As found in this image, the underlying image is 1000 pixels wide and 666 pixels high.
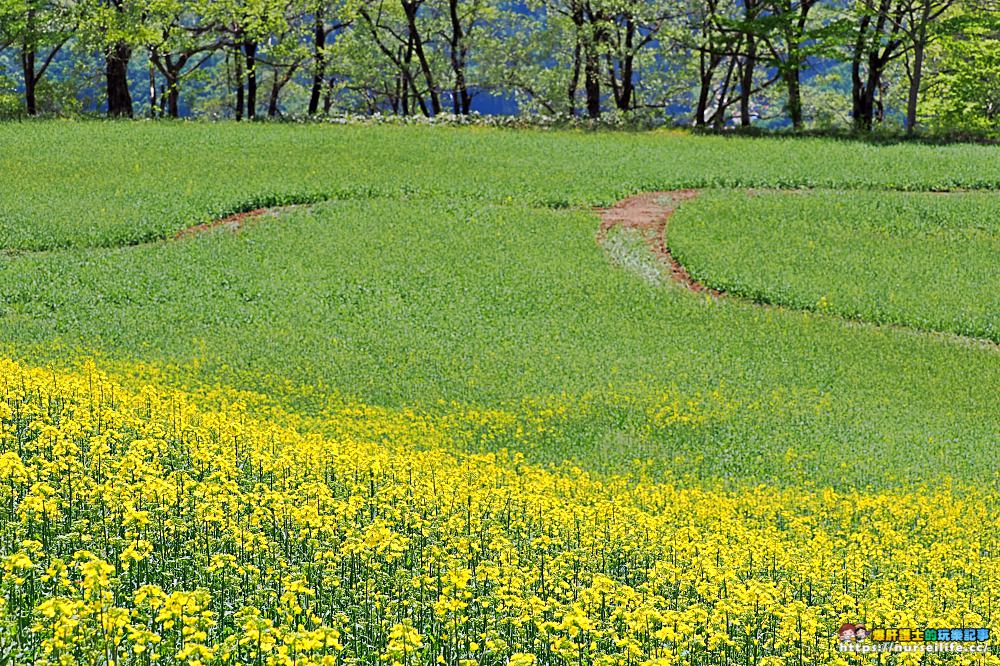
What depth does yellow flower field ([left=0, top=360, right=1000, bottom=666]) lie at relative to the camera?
307 inches

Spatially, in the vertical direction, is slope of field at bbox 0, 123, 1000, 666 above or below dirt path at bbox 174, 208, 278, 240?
below

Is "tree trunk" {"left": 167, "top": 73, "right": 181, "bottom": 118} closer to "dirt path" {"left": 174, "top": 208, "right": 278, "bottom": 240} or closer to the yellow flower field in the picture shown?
"dirt path" {"left": 174, "top": 208, "right": 278, "bottom": 240}

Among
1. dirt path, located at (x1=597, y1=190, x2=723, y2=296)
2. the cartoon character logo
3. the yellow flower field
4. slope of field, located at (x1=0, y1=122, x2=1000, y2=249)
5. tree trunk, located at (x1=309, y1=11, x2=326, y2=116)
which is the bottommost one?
the cartoon character logo

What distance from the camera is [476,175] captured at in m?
41.8

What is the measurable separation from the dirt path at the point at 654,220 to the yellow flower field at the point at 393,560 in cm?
1744

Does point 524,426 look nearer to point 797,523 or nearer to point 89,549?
point 797,523

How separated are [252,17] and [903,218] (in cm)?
3612

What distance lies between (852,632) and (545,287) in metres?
20.7

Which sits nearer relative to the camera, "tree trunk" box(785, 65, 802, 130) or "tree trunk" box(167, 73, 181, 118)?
"tree trunk" box(785, 65, 802, 130)

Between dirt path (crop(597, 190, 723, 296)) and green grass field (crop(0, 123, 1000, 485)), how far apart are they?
0.57 metres

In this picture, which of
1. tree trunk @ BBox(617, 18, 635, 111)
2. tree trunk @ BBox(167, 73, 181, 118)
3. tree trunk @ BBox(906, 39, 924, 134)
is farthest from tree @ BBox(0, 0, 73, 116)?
tree trunk @ BBox(906, 39, 924, 134)

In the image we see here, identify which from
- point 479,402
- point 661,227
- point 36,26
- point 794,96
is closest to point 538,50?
point 794,96

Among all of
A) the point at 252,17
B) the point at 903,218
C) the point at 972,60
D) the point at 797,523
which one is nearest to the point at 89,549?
the point at 797,523

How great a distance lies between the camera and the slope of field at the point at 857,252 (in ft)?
95.8
